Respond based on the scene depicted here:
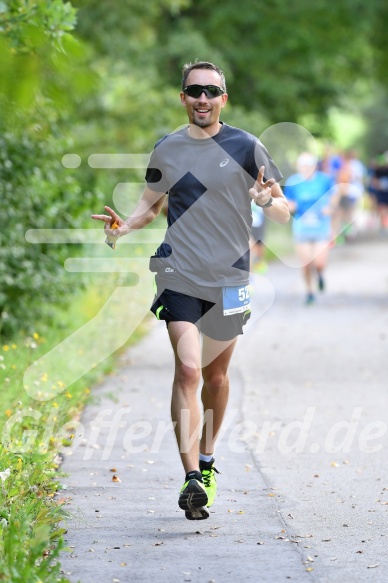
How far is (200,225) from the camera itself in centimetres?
606

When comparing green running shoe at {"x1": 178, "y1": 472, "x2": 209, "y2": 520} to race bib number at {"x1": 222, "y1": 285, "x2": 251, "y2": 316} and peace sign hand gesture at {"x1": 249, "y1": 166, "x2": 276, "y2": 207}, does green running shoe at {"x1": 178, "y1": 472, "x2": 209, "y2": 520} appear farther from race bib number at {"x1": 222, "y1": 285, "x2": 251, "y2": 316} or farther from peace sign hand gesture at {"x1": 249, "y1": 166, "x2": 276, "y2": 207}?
peace sign hand gesture at {"x1": 249, "y1": 166, "x2": 276, "y2": 207}

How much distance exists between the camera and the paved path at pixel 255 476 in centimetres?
524

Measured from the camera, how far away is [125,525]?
19.3 feet

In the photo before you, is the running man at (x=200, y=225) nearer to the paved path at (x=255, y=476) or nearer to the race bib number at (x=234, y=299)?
the race bib number at (x=234, y=299)

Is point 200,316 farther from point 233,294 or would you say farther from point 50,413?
point 50,413

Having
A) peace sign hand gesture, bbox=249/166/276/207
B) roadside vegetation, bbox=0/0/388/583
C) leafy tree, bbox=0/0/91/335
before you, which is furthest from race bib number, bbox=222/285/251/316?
leafy tree, bbox=0/0/91/335

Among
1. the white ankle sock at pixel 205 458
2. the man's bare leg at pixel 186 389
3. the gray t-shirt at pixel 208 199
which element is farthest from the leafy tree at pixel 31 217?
the white ankle sock at pixel 205 458

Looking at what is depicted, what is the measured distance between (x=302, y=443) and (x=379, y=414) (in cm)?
117

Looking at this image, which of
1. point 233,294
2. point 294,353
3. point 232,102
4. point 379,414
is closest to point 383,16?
point 232,102

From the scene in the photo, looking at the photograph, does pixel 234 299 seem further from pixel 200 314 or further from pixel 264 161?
pixel 264 161

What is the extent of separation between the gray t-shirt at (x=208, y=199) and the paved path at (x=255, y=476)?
1138mm

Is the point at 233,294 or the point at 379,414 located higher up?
the point at 233,294

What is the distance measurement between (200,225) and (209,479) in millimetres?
1201

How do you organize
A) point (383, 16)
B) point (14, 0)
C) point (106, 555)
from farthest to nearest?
1. point (383, 16)
2. point (14, 0)
3. point (106, 555)
